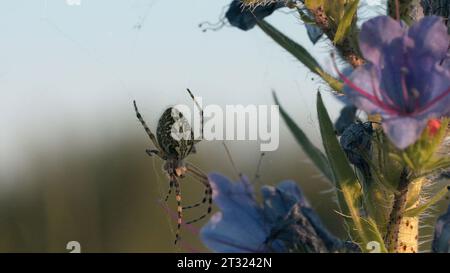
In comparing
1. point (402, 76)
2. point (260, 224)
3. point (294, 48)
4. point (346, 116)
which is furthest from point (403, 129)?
point (346, 116)

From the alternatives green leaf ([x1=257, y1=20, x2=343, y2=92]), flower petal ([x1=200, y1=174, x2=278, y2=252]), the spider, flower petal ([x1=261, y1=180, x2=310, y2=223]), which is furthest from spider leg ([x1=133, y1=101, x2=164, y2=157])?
green leaf ([x1=257, y1=20, x2=343, y2=92])

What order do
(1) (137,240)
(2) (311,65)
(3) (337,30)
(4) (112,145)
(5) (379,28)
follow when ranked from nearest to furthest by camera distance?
(5) (379,28) → (3) (337,30) → (2) (311,65) → (4) (112,145) → (1) (137,240)

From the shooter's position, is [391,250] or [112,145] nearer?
[391,250]

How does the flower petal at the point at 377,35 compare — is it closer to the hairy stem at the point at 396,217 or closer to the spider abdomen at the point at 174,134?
the hairy stem at the point at 396,217

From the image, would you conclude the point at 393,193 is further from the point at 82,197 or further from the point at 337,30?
the point at 82,197

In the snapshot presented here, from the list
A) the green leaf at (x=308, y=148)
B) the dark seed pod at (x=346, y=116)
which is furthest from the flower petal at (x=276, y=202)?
the dark seed pod at (x=346, y=116)
